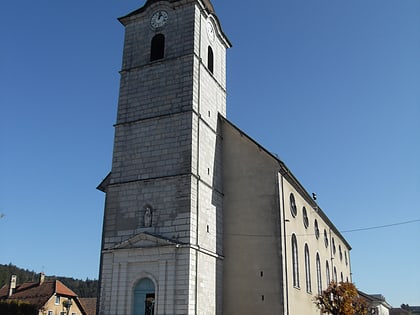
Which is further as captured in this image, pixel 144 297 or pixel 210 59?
pixel 210 59

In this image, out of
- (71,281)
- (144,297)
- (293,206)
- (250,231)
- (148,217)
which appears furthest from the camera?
(71,281)

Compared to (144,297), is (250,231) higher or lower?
higher

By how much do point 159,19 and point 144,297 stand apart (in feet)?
48.6

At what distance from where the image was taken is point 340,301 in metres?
26.1

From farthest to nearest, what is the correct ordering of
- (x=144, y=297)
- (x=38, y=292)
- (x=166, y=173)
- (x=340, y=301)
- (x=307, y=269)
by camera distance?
(x=38, y=292) < (x=307, y=269) < (x=340, y=301) < (x=166, y=173) < (x=144, y=297)

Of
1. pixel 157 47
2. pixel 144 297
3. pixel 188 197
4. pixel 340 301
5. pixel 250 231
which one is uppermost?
pixel 157 47

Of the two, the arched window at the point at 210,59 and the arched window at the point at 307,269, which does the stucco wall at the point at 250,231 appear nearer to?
the arched window at the point at 210,59

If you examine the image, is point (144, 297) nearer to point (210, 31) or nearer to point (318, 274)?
point (210, 31)

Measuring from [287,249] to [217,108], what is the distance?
8.64 meters

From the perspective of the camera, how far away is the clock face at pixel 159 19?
25431mm

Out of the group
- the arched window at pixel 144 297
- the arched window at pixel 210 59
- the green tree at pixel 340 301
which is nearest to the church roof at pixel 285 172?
the arched window at pixel 210 59

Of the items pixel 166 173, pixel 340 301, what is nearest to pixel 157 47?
pixel 166 173

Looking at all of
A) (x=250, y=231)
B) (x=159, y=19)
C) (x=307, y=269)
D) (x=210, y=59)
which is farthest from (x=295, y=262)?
(x=159, y=19)

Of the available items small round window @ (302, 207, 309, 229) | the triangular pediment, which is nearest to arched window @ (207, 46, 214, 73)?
the triangular pediment
